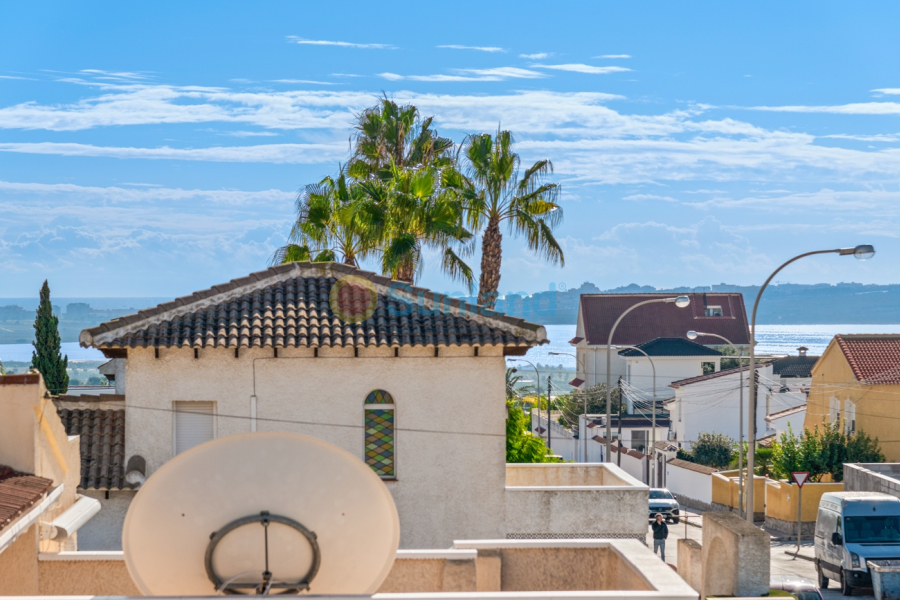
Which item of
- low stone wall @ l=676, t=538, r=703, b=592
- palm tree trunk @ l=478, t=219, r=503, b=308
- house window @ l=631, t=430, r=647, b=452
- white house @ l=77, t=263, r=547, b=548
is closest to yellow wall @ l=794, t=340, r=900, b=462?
house window @ l=631, t=430, r=647, b=452

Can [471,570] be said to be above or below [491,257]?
below

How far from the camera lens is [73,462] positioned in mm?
13695

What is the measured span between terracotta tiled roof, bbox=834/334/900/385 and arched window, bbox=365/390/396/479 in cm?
3093

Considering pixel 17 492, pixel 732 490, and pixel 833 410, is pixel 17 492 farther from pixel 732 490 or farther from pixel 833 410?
pixel 833 410

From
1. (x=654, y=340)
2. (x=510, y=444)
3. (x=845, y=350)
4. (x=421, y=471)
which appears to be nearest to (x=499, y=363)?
(x=421, y=471)

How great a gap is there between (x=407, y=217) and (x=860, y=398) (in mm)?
26922

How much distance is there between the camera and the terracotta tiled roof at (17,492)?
918cm

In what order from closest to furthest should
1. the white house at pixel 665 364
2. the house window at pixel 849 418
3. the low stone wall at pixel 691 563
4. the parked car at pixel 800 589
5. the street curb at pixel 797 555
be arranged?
the low stone wall at pixel 691 563 → the parked car at pixel 800 589 → the street curb at pixel 797 555 → the house window at pixel 849 418 → the white house at pixel 665 364

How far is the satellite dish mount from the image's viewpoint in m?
7.37

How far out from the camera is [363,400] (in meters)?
18.9

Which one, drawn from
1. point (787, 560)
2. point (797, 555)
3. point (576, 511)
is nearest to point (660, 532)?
point (787, 560)

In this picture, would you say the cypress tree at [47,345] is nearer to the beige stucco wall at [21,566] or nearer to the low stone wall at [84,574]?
the low stone wall at [84,574]

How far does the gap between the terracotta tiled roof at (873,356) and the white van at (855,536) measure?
1777cm

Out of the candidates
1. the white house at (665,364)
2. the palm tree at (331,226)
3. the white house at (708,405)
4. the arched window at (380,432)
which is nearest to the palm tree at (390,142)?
the palm tree at (331,226)
